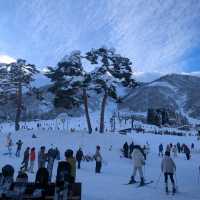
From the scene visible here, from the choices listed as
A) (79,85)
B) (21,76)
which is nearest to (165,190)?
(79,85)

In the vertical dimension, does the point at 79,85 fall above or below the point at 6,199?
above

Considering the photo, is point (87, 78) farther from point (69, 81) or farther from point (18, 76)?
point (18, 76)

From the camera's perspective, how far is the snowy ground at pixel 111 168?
13.9 m

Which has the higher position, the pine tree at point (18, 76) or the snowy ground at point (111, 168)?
the pine tree at point (18, 76)

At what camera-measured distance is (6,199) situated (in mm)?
8703

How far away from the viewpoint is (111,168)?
25281 millimetres

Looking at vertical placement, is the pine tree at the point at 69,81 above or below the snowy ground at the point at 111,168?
above

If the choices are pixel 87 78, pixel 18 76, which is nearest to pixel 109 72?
pixel 87 78

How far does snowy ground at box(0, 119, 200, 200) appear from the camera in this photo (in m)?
13.9

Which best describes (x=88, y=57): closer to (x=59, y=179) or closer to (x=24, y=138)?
(x=24, y=138)

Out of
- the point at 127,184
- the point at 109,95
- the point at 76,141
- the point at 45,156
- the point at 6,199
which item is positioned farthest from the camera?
the point at 109,95

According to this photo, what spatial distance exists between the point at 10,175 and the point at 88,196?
480 cm

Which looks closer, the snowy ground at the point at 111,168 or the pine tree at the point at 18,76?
the snowy ground at the point at 111,168

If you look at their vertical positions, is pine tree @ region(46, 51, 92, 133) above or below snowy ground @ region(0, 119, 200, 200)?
above
